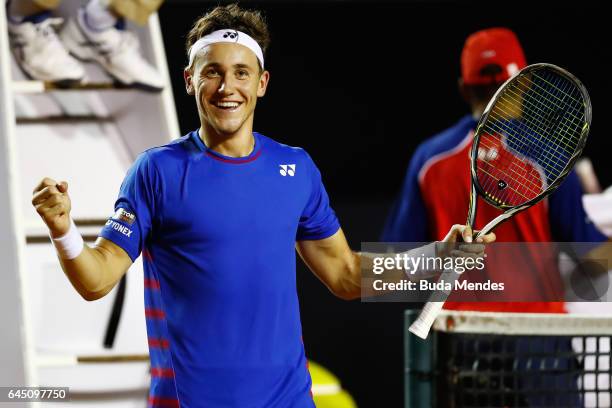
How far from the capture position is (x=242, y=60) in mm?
2445

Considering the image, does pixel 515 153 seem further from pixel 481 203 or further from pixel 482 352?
pixel 482 352

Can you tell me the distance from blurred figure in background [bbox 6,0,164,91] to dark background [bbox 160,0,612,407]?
1.01 m

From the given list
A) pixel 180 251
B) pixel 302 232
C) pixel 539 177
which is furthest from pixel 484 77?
pixel 180 251

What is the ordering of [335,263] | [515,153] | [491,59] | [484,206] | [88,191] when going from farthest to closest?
[491,59] → [88,191] → [484,206] → [515,153] → [335,263]

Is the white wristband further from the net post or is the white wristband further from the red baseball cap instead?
the red baseball cap

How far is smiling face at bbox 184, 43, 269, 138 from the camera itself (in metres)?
2.39

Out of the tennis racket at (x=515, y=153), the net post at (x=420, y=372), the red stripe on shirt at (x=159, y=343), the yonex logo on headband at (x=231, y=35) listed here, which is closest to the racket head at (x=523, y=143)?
the tennis racket at (x=515, y=153)

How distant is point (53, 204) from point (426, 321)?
0.81m

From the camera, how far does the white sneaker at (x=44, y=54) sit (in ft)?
11.4

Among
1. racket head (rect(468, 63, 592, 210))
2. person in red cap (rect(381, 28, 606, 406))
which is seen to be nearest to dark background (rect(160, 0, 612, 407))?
person in red cap (rect(381, 28, 606, 406))

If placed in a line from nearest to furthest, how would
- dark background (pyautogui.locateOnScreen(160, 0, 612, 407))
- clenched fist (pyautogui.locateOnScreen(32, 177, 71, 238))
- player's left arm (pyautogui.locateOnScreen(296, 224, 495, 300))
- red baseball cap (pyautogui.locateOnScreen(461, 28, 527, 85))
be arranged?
1. clenched fist (pyautogui.locateOnScreen(32, 177, 71, 238))
2. player's left arm (pyautogui.locateOnScreen(296, 224, 495, 300))
3. red baseball cap (pyautogui.locateOnScreen(461, 28, 527, 85))
4. dark background (pyautogui.locateOnScreen(160, 0, 612, 407))

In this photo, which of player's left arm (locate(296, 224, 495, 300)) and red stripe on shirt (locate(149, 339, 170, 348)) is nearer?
red stripe on shirt (locate(149, 339, 170, 348))

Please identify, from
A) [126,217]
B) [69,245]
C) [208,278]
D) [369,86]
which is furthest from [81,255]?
A: [369,86]

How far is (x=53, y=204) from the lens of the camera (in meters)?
2.15
